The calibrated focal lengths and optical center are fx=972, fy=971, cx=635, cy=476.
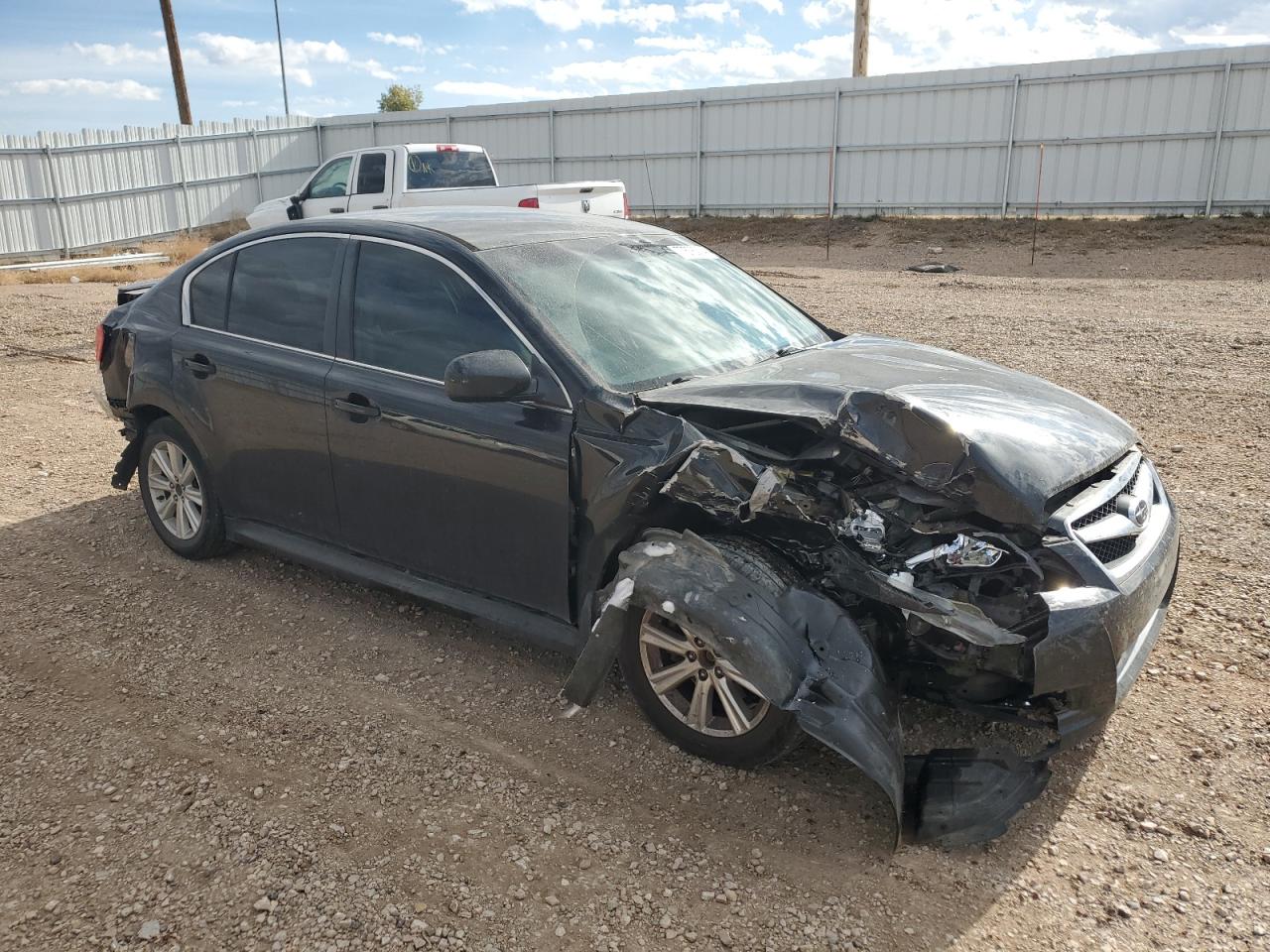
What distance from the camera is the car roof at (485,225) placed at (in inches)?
160

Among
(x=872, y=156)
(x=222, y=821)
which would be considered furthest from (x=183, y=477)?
(x=872, y=156)

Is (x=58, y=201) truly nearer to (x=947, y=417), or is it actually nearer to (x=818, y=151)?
(x=818, y=151)

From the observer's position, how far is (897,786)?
111 inches

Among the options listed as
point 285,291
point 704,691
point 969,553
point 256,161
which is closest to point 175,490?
point 285,291

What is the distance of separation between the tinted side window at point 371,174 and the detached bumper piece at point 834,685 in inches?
501

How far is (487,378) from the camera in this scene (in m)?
3.38

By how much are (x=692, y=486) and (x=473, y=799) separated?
48.9 inches

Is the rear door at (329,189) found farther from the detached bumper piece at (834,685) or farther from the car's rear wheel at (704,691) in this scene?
the detached bumper piece at (834,685)

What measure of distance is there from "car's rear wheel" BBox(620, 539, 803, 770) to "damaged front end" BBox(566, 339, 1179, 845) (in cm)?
9

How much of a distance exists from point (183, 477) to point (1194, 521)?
535 centimetres

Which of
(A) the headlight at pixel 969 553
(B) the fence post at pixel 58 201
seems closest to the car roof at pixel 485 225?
(A) the headlight at pixel 969 553

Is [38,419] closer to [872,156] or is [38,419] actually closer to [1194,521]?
[1194,521]

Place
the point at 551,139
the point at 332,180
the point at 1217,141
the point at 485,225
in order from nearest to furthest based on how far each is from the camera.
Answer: the point at 485,225
the point at 332,180
the point at 1217,141
the point at 551,139

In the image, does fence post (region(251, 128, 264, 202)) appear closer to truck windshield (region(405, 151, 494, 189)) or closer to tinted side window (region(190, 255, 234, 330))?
truck windshield (region(405, 151, 494, 189))
